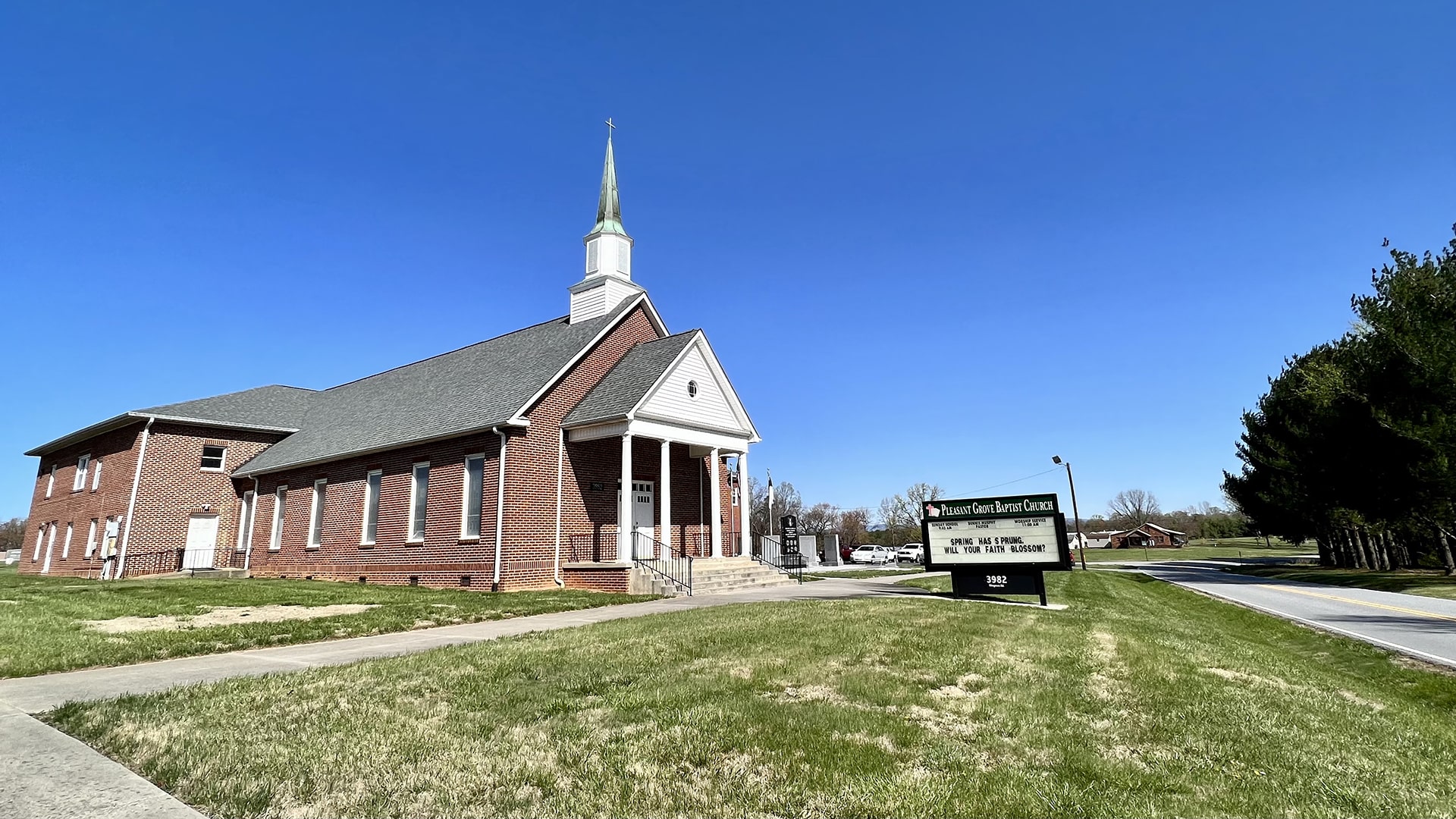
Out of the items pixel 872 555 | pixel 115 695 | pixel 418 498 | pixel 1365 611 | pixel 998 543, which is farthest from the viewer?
pixel 872 555

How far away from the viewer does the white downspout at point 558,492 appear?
64.0ft

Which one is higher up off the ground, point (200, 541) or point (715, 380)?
point (715, 380)

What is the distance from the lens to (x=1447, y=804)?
144 inches

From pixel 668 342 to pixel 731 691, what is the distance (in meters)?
17.5

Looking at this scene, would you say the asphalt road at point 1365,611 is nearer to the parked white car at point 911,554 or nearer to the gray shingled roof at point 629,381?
the gray shingled roof at point 629,381

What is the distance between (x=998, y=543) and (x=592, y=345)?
13313 mm

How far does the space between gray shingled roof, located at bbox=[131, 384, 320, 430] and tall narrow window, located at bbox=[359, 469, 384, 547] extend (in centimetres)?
1139

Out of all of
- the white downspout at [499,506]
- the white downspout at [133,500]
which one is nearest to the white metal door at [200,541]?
the white downspout at [133,500]

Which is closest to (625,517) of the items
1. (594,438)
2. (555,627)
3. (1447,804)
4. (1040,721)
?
(594,438)

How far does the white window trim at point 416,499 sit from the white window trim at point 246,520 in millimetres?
10992

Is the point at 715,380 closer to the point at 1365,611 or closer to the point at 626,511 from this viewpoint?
the point at 626,511

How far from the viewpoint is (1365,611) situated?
15641 millimetres

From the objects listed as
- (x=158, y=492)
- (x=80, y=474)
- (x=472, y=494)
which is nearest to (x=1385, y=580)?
(x=472, y=494)

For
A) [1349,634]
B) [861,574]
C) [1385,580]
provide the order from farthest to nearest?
[861,574]
[1385,580]
[1349,634]
